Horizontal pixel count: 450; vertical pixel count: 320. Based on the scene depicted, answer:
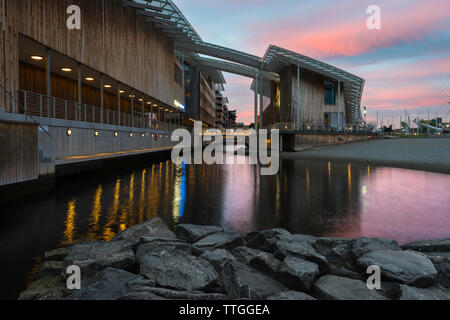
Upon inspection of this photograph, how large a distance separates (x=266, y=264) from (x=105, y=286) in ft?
7.90

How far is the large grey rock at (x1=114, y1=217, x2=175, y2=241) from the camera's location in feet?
20.5

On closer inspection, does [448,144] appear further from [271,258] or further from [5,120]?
[5,120]

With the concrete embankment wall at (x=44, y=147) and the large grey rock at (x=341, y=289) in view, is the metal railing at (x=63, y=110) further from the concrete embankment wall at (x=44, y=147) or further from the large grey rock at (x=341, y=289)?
the large grey rock at (x=341, y=289)

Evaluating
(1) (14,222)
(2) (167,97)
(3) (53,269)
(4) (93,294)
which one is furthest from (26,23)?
(2) (167,97)

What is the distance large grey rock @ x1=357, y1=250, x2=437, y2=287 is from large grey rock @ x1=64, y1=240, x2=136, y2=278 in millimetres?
3919

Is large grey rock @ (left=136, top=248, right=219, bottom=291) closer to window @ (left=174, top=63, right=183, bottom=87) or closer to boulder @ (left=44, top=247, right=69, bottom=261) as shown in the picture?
boulder @ (left=44, top=247, right=69, bottom=261)

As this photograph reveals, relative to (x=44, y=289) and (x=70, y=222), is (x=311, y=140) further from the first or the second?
(x=44, y=289)

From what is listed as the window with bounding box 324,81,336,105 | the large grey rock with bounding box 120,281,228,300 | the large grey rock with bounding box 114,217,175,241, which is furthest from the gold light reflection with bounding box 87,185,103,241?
the window with bounding box 324,81,336,105

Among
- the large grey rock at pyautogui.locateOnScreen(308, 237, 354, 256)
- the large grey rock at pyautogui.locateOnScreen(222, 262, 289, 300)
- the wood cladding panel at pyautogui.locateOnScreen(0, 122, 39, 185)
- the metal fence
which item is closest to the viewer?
the large grey rock at pyautogui.locateOnScreen(222, 262, 289, 300)

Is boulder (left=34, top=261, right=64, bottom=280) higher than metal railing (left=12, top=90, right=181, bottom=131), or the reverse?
metal railing (left=12, top=90, right=181, bottom=131)

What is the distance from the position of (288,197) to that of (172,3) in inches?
986

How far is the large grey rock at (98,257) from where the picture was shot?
4672 millimetres

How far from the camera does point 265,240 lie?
19.6ft

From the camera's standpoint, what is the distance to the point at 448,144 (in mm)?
30078
